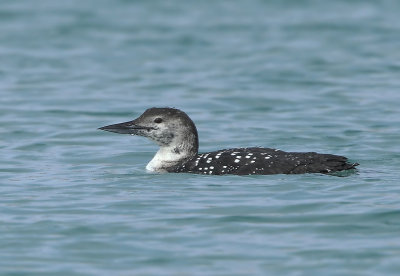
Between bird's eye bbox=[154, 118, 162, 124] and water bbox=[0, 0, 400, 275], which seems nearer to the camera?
water bbox=[0, 0, 400, 275]

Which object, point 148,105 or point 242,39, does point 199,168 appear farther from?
point 242,39

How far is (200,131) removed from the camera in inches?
516

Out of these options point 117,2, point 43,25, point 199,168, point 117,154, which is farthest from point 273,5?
point 199,168

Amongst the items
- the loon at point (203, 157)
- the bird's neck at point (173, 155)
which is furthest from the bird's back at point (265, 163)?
the bird's neck at point (173, 155)

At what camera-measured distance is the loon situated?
9.35 m

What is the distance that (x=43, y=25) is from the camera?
2172 cm

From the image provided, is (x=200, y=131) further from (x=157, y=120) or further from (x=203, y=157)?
(x=203, y=157)

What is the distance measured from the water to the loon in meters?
0.13

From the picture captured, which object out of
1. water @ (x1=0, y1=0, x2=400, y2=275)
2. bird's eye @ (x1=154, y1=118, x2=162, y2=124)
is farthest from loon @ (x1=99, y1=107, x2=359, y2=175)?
water @ (x1=0, y1=0, x2=400, y2=275)

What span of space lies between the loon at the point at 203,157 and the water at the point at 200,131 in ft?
0.43

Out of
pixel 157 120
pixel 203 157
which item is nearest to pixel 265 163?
pixel 203 157

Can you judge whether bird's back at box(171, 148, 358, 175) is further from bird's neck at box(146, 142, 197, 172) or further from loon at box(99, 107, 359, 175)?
bird's neck at box(146, 142, 197, 172)

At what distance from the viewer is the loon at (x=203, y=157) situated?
9352mm

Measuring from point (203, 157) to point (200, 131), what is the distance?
3.20 metres
